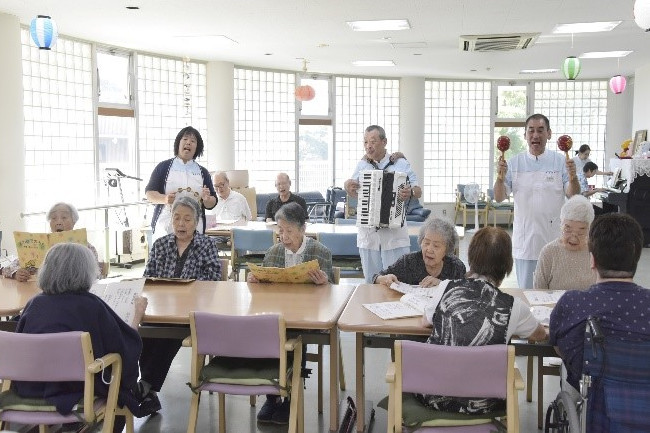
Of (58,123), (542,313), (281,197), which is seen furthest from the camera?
(58,123)

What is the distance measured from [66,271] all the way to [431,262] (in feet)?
5.62

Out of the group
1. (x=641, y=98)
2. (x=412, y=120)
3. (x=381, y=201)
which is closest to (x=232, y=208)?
(x=381, y=201)

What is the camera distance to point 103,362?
2.47 meters

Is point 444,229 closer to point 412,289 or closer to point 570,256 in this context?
point 412,289

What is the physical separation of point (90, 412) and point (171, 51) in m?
7.59

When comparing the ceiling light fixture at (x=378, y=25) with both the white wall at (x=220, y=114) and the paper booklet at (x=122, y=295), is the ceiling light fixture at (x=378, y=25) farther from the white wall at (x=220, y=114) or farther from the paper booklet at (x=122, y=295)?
the paper booklet at (x=122, y=295)

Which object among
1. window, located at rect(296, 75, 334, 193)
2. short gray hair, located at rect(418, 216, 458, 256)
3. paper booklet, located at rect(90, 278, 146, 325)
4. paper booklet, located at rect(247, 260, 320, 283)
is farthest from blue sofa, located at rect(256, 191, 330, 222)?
paper booklet, located at rect(90, 278, 146, 325)

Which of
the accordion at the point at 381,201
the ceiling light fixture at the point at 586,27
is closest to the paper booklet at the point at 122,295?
the accordion at the point at 381,201

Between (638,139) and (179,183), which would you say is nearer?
(179,183)

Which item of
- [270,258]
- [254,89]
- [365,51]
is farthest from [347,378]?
[254,89]

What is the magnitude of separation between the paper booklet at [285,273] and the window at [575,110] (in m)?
11.0

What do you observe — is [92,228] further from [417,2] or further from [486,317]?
[486,317]

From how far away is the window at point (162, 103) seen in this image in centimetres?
940

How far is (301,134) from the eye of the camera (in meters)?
12.1
